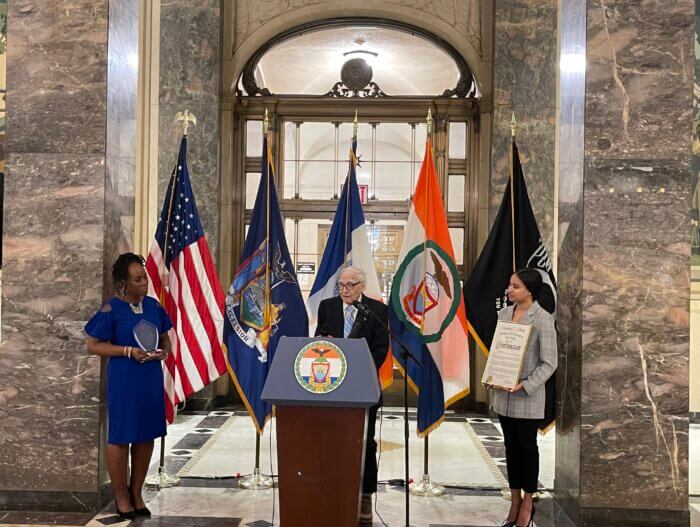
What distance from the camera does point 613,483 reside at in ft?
15.8

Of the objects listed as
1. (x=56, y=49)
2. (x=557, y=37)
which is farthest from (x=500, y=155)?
(x=56, y=49)

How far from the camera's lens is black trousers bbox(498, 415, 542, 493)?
4.61 m

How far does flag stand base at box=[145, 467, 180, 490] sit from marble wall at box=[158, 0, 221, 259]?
12.9 ft

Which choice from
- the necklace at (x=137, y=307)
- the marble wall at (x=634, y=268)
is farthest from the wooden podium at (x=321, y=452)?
the marble wall at (x=634, y=268)

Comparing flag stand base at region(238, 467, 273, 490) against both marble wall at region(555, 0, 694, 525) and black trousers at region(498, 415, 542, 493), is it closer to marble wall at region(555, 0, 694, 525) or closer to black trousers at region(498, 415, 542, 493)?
black trousers at region(498, 415, 542, 493)

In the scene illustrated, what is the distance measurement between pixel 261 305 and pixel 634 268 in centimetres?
271

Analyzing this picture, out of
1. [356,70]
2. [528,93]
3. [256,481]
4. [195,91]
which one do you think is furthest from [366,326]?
[356,70]

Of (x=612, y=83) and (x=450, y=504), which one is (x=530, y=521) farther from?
(x=612, y=83)

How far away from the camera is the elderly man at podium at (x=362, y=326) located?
5.04 m

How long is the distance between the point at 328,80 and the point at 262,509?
6.14 meters

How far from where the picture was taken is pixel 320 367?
12.9ft

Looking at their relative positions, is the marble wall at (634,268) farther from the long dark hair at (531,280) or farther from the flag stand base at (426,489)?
the flag stand base at (426,489)

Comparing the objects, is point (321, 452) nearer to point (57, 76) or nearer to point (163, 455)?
point (163, 455)

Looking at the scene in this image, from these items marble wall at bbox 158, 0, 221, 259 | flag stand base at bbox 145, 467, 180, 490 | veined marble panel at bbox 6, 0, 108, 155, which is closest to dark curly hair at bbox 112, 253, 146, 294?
veined marble panel at bbox 6, 0, 108, 155
